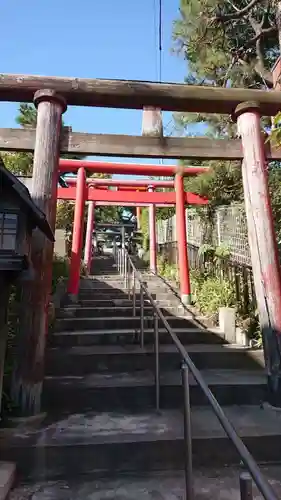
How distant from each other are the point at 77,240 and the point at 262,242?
15.5 ft

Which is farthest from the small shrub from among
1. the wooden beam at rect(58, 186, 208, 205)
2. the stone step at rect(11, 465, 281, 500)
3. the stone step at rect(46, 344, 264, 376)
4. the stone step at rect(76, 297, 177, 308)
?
the stone step at rect(11, 465, 281, 500)

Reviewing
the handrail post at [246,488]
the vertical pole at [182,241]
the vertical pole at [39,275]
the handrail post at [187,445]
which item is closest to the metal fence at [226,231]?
the vertical pole at [182,241]

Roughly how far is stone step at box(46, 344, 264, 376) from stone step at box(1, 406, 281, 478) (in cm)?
112

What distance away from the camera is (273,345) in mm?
3414

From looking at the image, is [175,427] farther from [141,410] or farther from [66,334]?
[66,334]

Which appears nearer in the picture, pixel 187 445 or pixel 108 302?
pixel 187 445

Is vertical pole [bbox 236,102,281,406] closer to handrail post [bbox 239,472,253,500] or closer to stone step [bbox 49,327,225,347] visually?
stone step [bbox 49,327,225,347]

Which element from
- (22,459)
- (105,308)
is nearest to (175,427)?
(22,459)

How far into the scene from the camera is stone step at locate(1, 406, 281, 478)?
2590 mm

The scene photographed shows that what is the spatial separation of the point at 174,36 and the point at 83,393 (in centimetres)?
872

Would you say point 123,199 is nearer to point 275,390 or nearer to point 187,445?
point 275,390

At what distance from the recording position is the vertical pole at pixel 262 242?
341 cm

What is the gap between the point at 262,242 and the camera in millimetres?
3600

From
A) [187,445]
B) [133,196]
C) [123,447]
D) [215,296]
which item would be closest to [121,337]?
[215,296]
